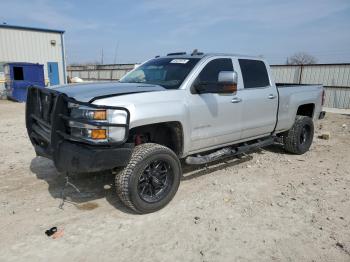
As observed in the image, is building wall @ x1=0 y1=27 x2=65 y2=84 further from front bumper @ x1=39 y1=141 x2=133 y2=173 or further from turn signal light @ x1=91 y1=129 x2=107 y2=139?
turn signal light @ x1=91 y1=129 x2=107 y2=139

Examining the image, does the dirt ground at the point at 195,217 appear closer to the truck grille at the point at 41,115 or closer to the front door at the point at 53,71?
the truck grille at the point at 41,115

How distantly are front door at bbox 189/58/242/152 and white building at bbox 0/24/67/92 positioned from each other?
63.9 feet

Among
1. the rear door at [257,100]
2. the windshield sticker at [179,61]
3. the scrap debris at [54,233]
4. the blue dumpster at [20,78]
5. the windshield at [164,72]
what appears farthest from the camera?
the blue dumpster at [20,78]

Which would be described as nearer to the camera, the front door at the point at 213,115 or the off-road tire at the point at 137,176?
the off-road tire at the point at 137,176

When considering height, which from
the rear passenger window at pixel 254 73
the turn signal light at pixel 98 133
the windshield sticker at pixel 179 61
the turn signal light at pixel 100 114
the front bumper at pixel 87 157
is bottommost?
the front bumper at pixel 87 157

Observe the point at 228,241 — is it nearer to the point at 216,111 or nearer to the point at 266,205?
the point at 266,205

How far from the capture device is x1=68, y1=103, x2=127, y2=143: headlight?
3.35 metres

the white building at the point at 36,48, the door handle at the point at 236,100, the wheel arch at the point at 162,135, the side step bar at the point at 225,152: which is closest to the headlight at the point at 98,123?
the wheel arch at the point at 162,135

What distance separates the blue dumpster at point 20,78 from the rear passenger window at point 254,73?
573 inches

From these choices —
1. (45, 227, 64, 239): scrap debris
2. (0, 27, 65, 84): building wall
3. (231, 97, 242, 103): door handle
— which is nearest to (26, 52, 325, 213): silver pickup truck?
(231, 97, 242, 103): door handle

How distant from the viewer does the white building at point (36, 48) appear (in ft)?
66.3

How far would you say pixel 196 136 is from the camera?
14.3ft

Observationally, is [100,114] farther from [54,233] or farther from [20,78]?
[20,78]

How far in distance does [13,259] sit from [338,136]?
848 cm
